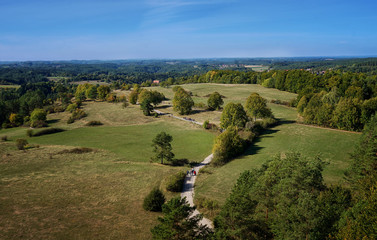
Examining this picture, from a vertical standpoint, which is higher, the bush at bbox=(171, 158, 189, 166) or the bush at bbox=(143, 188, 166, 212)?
the bush at bbox=(143, 188, 166, 212)

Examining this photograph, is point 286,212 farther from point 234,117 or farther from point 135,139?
point 135,139

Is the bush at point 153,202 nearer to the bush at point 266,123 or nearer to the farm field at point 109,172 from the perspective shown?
the farm field at point 109,172

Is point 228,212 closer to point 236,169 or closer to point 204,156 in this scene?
point 236,169

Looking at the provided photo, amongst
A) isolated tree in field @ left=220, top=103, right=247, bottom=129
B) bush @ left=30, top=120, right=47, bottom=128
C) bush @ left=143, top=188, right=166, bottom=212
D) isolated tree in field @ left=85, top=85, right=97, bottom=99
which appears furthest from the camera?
isolated tree in field @ left=85, top=85, right=97, bottom=99

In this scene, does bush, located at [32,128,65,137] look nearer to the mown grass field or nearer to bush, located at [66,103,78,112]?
the mown grass field

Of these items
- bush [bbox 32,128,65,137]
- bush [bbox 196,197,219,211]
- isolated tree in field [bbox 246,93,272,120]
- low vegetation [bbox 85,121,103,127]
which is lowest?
bush [bbox 32,128,65,137]

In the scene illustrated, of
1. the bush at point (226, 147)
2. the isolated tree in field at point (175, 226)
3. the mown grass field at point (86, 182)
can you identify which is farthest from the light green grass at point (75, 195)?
the bush at point (226, 147)

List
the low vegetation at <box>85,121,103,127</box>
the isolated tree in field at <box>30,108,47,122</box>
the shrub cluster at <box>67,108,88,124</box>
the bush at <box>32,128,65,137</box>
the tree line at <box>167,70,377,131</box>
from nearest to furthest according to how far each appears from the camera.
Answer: the tree line at <box>167,70,377,131</box> → the bush at <box>32,128,65,137</box> → the low vegetation at <box>85,121,103,127</box> → the isolated tree in field at <box>30,108,47,122</box> → the shrub cluster at <box>67,108,88,124</box>

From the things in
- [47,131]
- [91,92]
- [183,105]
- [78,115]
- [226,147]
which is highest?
[91,92]

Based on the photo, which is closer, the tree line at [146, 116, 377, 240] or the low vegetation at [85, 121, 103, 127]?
the tree line at [146, 116, 377, 240]

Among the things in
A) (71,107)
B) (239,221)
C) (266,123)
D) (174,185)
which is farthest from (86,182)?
(71,107)

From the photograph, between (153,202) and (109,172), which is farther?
(109,172)

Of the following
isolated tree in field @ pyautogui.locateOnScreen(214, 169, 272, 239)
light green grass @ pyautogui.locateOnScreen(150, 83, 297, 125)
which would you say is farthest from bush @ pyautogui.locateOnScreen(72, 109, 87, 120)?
isolated tree in field @ pyautogui.locateOnScreen(214, 169, 272, 239)
